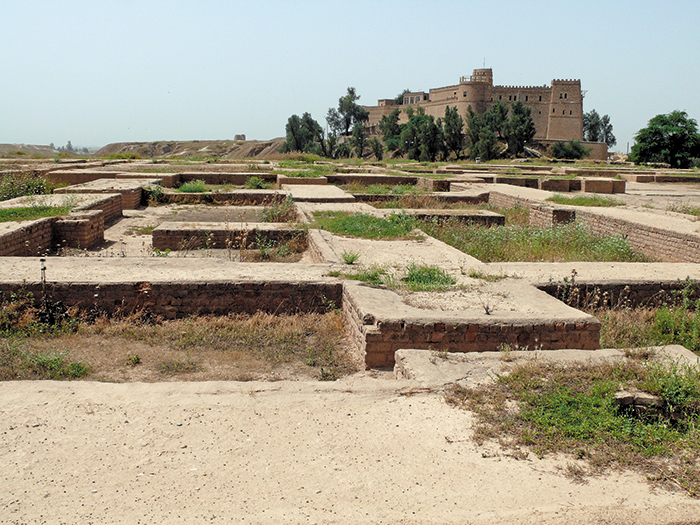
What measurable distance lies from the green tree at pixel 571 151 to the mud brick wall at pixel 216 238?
49990 millimetres

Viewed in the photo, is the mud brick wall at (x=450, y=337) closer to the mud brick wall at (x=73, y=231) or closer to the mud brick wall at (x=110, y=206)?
the mud brick wall at (x=73, y=231)

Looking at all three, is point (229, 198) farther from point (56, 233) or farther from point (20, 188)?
point (56, 233)

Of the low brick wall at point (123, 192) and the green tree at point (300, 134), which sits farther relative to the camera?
the green tree at point (300, 134)

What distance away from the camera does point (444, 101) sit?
66.7 metres

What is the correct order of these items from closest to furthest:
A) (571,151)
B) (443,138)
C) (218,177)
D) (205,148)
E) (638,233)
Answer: (638,233), (218,177), (443,138), (571,151), (205,148)

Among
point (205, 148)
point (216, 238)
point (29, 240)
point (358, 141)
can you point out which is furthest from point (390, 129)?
point (29, 240)

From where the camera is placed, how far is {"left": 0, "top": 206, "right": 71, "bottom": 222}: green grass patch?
751 centimetres

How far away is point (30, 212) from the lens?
7934 millimetres

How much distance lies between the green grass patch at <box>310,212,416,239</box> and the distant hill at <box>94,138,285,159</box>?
5335 cm

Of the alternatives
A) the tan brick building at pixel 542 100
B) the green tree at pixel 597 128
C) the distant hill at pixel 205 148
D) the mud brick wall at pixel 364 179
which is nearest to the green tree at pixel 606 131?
the green tree at pixel 597 128

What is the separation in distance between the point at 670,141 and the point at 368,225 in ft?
136

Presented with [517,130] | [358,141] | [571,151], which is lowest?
[571,151]

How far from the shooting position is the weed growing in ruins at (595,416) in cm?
249

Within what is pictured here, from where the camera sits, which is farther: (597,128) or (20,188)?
(597,128)
